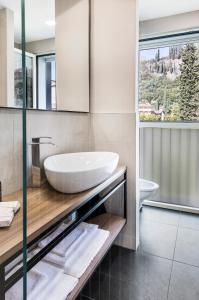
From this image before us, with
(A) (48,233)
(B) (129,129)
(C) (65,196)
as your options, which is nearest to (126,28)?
(B) (129,129)

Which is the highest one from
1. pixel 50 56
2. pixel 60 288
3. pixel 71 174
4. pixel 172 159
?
pixel 50 56

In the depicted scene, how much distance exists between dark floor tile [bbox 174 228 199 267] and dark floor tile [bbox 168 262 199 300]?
0.32ft

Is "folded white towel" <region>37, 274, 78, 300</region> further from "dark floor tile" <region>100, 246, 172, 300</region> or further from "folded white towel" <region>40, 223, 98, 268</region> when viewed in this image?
"dark floor tile" <region>100, 246, 172, 300</region>

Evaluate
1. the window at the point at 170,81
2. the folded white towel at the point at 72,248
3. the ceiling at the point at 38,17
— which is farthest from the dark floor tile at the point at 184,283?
the ceiling at the point at 38,17

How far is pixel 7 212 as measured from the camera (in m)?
0.95

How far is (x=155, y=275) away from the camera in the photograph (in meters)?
1.71

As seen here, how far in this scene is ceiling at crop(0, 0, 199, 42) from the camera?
1.22 meters

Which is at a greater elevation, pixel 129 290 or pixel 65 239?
pixel 65 239

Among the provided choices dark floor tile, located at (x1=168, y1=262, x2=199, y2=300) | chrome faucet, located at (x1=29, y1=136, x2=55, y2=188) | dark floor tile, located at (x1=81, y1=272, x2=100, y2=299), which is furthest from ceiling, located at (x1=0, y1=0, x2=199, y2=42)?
Result: dark floor tile, located at (x1=168, y1=262, x2=199, y2=300)

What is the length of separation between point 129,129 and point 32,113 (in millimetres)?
825

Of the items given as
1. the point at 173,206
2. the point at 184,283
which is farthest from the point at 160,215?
the point at 184,283

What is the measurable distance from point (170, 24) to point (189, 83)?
27.6 inches

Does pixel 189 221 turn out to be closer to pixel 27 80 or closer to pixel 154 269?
pixel 154 269

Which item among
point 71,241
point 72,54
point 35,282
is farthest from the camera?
point 72,54
